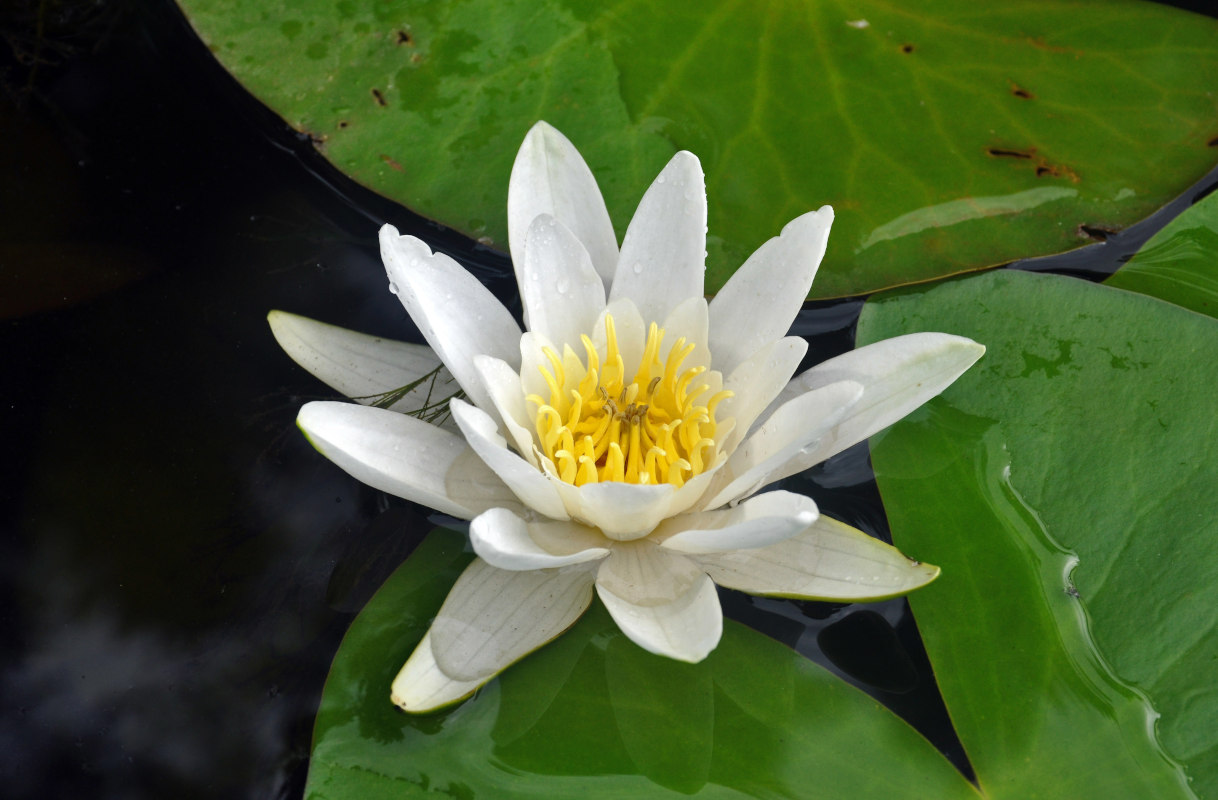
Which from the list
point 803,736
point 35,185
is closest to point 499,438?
point 803,736

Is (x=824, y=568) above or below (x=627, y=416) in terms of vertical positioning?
below

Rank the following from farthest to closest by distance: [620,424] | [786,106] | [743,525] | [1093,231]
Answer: [786,106], [1093,231], [620,424], [743,525]

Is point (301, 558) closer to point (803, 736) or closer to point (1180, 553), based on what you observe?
point (803, 736)

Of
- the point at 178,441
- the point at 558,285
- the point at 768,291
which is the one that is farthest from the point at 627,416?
the point at 178,441

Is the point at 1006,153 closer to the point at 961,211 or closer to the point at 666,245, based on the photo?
the point at 961,211

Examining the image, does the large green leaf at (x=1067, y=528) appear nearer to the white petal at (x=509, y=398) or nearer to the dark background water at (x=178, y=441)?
the dark background water at (x=178, y=441)

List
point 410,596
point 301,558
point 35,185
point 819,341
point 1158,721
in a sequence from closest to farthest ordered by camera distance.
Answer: point 1158,721
point 410,596
point 301,558
point 819,341
point 35,185
